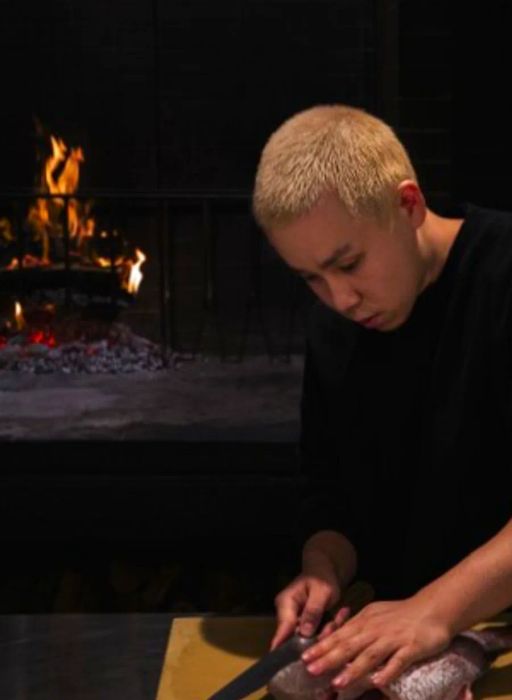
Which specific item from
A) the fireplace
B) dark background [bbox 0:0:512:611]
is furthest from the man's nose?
the fireplace

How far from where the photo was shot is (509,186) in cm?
247

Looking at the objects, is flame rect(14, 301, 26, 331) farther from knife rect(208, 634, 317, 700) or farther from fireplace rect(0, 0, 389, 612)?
knife rect(208, 634, 317, 700)

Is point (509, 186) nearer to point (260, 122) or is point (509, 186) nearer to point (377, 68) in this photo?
point (377, 68)

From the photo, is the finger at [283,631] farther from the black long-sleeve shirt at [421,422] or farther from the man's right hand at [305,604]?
the black long-sleeve shirt at [421,422]

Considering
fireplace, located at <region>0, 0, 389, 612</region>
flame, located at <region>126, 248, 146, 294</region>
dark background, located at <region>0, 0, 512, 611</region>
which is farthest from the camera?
flame, located at <region>126, 248, 146, 294</region>

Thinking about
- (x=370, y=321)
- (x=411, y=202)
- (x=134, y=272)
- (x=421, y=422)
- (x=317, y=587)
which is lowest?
(x=134, y=272)

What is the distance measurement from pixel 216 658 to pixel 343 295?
0.30 m

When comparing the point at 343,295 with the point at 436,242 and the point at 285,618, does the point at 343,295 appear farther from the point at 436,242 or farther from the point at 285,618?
the point at 285,618

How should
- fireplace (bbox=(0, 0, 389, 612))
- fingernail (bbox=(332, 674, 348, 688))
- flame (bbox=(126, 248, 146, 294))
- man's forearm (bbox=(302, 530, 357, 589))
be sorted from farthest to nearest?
flame (bbox=(126, 248, 146, 294)) → fireplace (bbox=(0, 0, 389, 612)) → man's forearm (bbox=(302, 530, 357, 589)) → fingernail (bbox=(332, 674, 348, 688))

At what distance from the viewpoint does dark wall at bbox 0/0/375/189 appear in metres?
2.56

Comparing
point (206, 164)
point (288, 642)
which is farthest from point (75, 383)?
point (288, 642)

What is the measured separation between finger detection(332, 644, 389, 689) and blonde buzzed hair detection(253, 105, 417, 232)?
0.32m

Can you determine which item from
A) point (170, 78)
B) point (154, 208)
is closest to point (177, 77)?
point (170, 78)

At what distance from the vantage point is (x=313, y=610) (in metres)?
1.10
